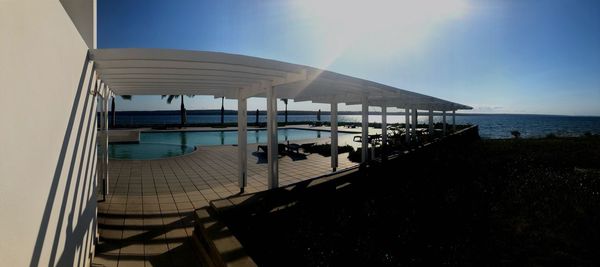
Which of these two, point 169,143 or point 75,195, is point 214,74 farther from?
point 169,143

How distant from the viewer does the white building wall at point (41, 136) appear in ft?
5.40

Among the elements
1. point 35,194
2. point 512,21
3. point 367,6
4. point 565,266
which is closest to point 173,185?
point 35,194

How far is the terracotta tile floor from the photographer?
4121 millimetres

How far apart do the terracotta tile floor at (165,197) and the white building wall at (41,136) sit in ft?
2.76

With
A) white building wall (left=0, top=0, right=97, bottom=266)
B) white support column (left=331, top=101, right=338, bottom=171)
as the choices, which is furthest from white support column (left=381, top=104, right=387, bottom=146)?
white building wall (left=0, top=0, right=97, bottom=266)

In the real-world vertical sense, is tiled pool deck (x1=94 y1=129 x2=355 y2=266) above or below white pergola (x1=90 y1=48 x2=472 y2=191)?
below

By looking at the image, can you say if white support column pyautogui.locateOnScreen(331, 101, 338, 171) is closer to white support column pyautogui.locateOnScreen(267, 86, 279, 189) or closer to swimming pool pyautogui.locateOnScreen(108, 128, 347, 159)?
white support column pyautogui.locateOnScreen(267, 86, 279, 189)

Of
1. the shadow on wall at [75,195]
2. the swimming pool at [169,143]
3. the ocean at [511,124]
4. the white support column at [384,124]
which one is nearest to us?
the shadow on wall at [75,195]

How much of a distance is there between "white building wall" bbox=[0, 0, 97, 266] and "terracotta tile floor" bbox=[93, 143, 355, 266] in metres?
0.84

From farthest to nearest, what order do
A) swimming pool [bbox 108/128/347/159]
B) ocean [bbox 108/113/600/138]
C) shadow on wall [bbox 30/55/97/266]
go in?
ocean [bbox 108/113/600/138] < swimming pool [bbox 108/128/347/159] < shadow on wall [bbox 30/55/97/266]

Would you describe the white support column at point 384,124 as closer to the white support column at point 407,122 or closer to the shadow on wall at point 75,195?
the white support column at point 407,122

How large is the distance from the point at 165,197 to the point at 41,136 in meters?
4.65

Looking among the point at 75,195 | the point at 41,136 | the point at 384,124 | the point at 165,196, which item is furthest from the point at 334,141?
the point at 41,136

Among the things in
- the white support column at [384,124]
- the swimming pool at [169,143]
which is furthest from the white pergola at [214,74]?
the swimming pool at [169,143]
